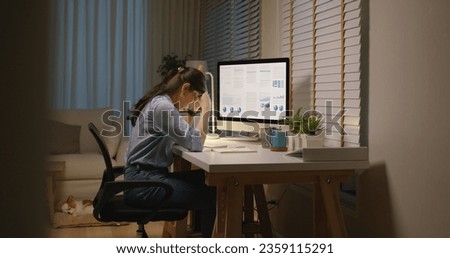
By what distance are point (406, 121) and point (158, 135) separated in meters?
0.97

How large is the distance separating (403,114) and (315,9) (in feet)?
2.94

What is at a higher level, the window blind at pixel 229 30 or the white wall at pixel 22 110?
the window blind at pixel 229 30

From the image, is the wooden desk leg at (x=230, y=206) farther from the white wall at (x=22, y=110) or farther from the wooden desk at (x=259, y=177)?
the white wall at (x=22, y=110)

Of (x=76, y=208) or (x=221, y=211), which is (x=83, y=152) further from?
(x=221, y=211)

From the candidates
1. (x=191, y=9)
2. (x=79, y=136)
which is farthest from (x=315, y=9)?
(x=191, y=9)

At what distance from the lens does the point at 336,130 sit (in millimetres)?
2381

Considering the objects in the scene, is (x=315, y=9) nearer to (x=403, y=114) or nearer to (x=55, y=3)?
(x=403, y=114)

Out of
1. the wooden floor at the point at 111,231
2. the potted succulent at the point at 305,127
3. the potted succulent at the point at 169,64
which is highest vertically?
the potted succulent at the point at 169,64

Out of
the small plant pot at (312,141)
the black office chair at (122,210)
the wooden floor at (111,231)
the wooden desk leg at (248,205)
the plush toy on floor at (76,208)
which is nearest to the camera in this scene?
the black office chair at (122,210)

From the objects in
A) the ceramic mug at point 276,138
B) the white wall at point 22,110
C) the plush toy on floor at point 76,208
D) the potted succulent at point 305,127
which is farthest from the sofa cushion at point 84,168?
the white wall at point 22,110

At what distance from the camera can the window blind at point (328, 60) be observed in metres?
2.21

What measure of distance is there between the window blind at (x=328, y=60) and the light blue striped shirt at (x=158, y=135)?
1.98ft

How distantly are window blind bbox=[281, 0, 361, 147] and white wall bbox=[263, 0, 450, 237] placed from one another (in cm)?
8

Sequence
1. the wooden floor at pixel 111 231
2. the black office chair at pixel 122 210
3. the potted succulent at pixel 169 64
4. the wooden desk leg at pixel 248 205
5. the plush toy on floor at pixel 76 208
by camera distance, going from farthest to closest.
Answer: the potted succulent at pixel 169 64 → the plush toy on floor at pixel 76 208 → the wooden floor at pixel 111 231 → the wooden desk leg at pixel 248 205 → the black office chair at pixel 122 210
